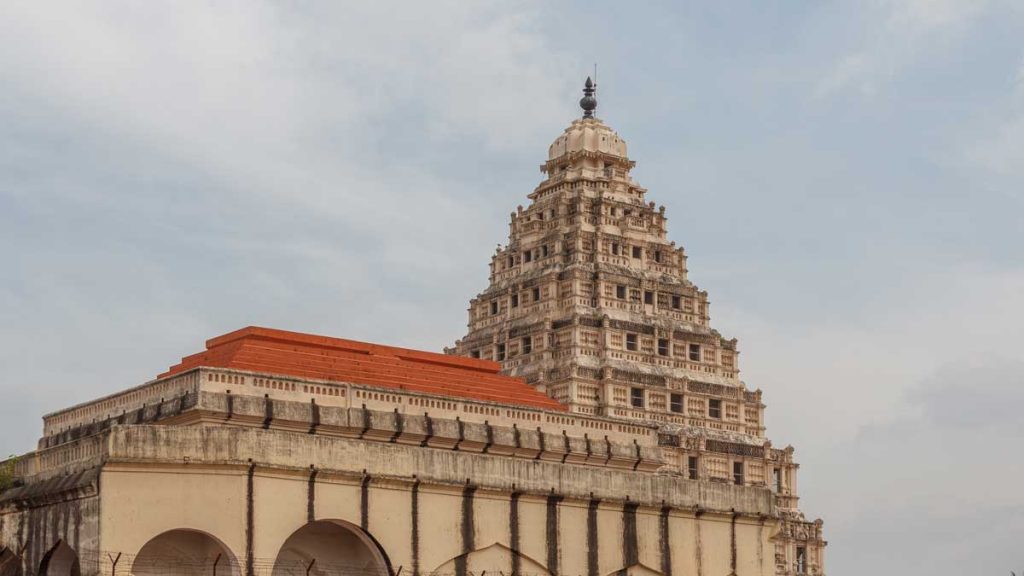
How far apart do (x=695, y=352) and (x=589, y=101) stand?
17.8 meters

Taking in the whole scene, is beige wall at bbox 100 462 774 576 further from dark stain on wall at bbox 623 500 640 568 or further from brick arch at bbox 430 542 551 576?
dark stain on wall at bbox 623 500 640 568

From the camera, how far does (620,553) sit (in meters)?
61.0

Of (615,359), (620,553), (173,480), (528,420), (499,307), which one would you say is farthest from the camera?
(499,307)

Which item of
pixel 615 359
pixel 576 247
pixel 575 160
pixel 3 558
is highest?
pixel 575 160

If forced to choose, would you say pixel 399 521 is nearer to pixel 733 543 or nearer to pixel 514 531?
pixel 514 531

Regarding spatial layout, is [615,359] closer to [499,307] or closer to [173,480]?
[499,307]

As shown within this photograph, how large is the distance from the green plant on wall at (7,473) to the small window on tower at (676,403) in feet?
124

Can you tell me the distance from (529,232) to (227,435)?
5053 centimetres

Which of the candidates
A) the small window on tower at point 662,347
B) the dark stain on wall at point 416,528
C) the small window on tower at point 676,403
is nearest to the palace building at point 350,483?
the dark stain on wall at point 416,528

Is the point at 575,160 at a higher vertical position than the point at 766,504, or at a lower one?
higher

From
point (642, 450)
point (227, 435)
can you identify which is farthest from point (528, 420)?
point (227, 435)

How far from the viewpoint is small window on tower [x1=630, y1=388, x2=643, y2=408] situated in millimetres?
93000

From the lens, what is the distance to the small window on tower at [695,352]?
97750 mm

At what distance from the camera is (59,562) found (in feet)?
178
